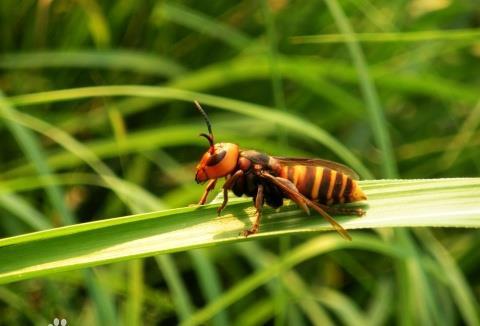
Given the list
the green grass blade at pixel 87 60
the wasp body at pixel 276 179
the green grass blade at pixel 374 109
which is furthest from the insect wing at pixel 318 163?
the green grass blade at pixel 87 60

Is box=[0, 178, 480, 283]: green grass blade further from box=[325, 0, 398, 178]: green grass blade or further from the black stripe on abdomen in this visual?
box=[325, 0, 398, 178]: green grass blade

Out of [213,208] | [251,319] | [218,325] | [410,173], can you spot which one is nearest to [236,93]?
[410,173]

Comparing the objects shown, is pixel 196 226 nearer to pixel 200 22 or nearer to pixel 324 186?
pixel 324 186

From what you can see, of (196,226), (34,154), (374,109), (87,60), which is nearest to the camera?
(196,226)

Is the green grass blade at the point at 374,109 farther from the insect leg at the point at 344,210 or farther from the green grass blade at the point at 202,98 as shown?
the insect leg at the point at 344,210

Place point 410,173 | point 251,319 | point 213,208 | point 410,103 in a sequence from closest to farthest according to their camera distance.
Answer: point 213,208 < point 251,319 < point 410,173 < point 410,103

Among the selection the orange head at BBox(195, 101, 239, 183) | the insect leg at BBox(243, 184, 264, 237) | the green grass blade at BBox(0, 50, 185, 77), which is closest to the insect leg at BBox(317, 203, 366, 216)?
the insect leg at BBox(243, 184, 264, 237)

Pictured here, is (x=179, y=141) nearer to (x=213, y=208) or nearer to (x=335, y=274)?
(x=335, y=274)

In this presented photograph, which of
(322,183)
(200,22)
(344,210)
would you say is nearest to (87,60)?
(200,22)
